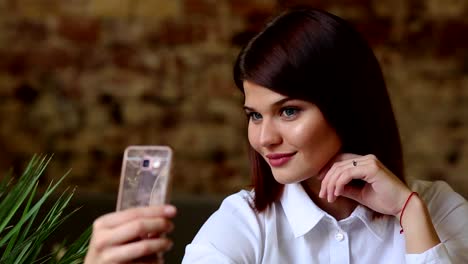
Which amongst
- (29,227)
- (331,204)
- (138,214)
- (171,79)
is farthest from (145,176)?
(171,79)

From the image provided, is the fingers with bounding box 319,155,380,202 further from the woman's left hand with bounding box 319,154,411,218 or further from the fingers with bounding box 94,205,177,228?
the fingers with bounding box 94,205,177,228

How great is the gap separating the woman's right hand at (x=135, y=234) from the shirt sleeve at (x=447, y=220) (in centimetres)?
56

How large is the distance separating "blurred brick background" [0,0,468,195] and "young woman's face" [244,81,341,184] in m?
1.17

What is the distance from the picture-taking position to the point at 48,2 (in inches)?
94.9

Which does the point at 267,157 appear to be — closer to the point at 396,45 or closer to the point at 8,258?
the point at 8,258

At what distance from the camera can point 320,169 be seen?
1.31 m

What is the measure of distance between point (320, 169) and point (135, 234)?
0.55 meters

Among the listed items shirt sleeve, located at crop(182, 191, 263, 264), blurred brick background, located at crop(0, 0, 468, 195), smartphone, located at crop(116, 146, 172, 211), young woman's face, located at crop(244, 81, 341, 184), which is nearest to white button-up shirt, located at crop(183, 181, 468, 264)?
shirt sleeve, located at crop(182, 191, 263, 264)

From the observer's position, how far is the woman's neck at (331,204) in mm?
1383

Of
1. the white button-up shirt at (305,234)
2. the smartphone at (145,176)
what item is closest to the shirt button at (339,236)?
the white button-up shirt at (305,234)

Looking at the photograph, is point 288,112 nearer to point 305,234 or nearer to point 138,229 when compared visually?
point 305,234

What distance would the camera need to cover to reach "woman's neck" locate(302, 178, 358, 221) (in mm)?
1383

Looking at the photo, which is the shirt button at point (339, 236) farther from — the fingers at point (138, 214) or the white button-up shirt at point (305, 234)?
the fingers at point (138, 214)

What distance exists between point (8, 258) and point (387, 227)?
639 mm
